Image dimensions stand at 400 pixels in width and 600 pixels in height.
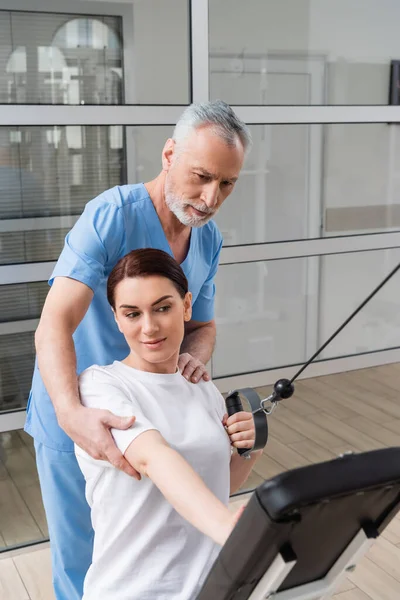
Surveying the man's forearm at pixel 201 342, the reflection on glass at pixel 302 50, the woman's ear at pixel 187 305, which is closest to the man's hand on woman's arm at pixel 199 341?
the man's forearm at pixel 201 342

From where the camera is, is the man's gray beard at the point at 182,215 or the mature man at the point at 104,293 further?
the man's gray beard at the point at 182,215

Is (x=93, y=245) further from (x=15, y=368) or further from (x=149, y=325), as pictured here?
(x=15, y=368)

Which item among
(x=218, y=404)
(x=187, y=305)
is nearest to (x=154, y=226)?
(x=187, y=305)

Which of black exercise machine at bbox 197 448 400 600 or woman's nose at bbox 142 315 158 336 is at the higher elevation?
woman's nose at bbox 142 315 158 336

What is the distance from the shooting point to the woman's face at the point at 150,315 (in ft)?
4.58

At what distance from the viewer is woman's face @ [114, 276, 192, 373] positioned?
1.40 meters

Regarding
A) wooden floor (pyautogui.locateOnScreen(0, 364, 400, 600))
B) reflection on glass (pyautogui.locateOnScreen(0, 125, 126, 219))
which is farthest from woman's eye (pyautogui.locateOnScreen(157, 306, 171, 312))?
wooden floor (pyautogui.locateOnScreen(0, 364, 400, 600))

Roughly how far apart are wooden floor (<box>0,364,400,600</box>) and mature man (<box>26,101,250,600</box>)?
0.74m

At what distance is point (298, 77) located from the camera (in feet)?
10.1

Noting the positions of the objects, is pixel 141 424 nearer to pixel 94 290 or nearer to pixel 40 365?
pixel 40 365

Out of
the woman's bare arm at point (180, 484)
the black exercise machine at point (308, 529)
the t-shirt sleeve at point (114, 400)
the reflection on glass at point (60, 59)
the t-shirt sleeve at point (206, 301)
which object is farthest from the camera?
the reflection on glass at point (60, 59)

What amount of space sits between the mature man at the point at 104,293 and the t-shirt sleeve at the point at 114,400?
14 mm

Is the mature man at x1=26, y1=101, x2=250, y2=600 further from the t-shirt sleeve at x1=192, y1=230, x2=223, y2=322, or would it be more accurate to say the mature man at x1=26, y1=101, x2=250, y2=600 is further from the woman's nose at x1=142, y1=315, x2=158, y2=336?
the woman's nose at x1=142, y1=315, x2=158, y2=336

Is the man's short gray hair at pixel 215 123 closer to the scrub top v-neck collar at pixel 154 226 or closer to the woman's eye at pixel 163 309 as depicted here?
the scrub top v-neck collar at pixel 154 226
